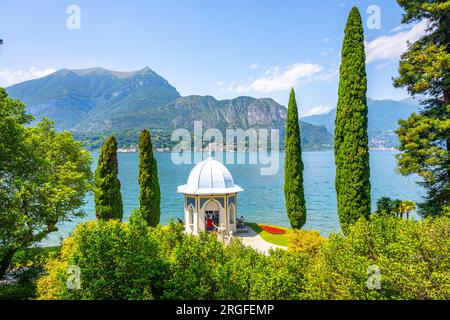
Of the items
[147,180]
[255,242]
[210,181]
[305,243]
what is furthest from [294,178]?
[147,180]

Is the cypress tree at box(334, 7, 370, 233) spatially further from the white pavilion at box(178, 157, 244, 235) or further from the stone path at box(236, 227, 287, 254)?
the white pavilion at box(178, 157, 244, 235)

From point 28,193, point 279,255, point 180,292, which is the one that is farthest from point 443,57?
point 28,193

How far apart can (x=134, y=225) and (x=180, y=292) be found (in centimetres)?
215

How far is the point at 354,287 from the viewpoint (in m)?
6.54

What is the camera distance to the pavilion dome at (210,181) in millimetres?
25094

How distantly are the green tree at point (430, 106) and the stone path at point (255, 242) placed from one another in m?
10.1

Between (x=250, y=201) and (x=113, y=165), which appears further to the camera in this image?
(x=250, y=201)

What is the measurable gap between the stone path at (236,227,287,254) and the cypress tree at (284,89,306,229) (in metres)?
2.71

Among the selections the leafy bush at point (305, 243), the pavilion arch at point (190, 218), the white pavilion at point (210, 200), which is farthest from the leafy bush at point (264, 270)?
the pavilion arch at point (190, 218)

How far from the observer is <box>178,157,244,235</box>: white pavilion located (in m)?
25.0
